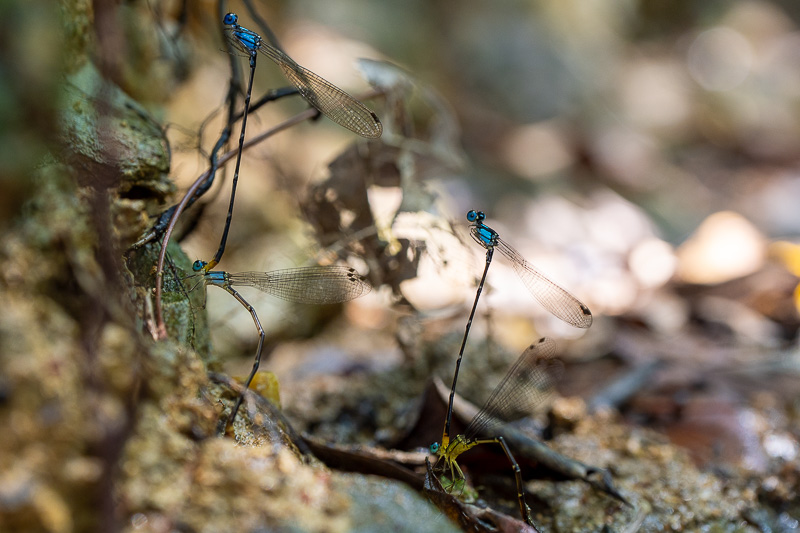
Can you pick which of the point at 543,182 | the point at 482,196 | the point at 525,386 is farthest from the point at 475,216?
the point at 543,182

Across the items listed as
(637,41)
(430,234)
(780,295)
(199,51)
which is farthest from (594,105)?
(430,234)

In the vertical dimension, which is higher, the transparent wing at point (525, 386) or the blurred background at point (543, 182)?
the blurred background at point (543, 182)

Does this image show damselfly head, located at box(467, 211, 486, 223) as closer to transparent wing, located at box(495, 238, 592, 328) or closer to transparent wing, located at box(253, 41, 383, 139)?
transparent wing, located at box(495, 238, 592, 328)

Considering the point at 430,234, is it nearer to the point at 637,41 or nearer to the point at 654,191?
the point at 654,191

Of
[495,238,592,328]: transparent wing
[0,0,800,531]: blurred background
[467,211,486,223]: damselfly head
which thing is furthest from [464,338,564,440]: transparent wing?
[467,211,486,223]: damselfly head

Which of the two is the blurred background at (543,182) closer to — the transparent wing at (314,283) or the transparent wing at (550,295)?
the transparent wing at (550,295)

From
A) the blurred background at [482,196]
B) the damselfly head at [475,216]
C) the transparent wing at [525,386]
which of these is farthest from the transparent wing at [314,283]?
the transparent wing at [525,386]
